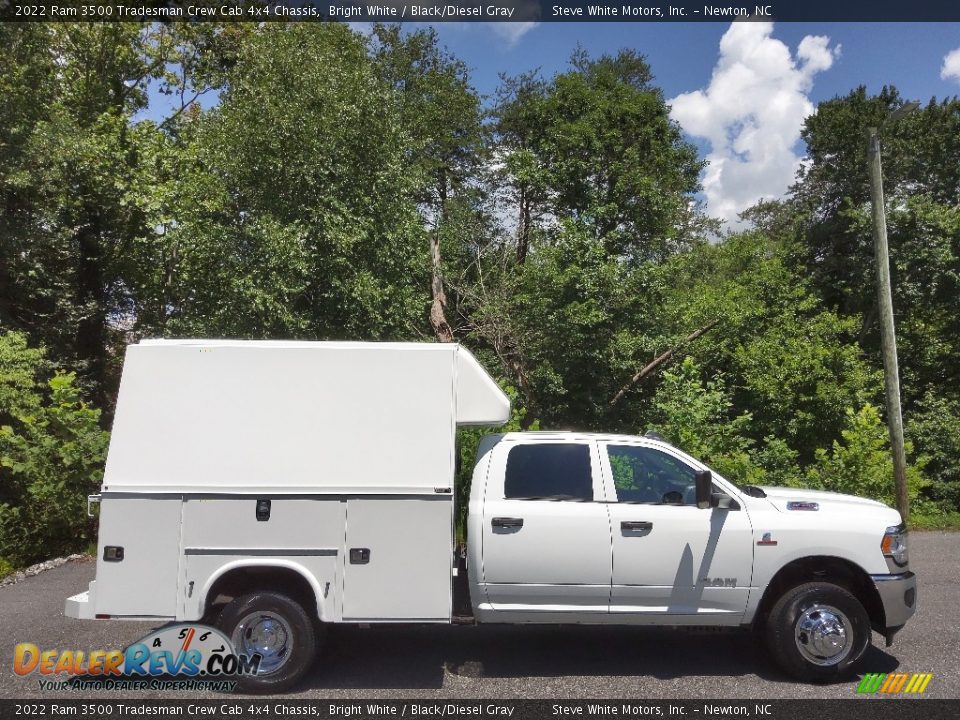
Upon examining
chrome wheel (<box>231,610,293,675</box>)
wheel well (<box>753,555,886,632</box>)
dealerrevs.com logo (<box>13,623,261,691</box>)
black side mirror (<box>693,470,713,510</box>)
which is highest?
black side mirror (<box>693,470,713,510</box>)

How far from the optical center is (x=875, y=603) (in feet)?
19.3

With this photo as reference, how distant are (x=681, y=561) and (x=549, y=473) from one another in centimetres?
119

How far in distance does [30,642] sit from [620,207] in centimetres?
1916

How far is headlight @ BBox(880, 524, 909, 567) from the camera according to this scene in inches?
229

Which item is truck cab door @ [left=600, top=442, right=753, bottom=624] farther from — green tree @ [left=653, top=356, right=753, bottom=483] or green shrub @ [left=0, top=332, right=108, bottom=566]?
green shrub @ [left=0, top=332, right=108, bottom=566]

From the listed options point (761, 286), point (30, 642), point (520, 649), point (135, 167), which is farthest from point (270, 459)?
point (761, 286)

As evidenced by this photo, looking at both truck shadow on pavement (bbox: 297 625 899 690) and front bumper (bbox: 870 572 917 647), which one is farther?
truck shadow on pavement (bbox: 297 625 899 690)

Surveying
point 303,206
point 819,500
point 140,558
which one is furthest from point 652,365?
point 140,558

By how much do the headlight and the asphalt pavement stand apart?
937 millimetres

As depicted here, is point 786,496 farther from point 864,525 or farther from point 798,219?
point 798,219

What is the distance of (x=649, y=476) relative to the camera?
6.12 metres

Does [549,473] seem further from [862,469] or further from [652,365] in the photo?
[652,365]

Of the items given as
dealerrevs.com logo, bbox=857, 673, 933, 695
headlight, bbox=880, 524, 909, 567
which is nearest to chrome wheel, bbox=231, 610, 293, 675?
dealerrevs.com logo, bbox=857, 673, 933, 695

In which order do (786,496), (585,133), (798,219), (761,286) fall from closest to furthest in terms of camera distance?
(786,496)
(761,286)
(585,133)
(798,219)
